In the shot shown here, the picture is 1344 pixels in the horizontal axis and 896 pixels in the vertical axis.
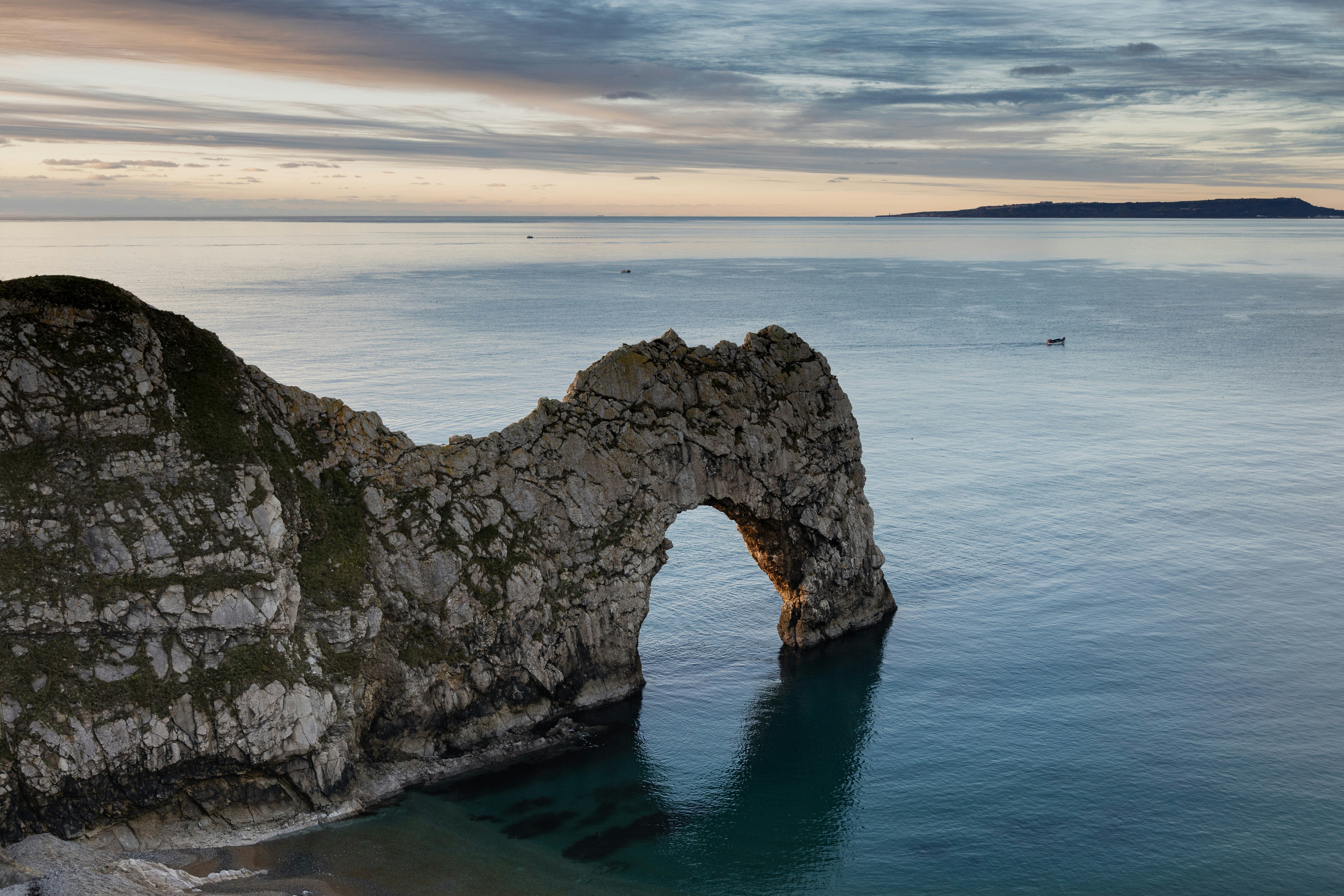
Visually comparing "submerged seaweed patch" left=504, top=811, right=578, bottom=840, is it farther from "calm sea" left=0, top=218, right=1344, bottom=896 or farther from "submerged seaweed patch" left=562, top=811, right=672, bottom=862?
"submerged seaweed patch" left=562, top=811, right=672, bottom=862

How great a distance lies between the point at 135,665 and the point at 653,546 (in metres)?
21.0

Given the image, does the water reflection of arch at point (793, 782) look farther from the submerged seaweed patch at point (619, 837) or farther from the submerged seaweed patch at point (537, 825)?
the submerged seaweed patch at point (537, 825)

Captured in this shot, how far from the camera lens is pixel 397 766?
39.0 m

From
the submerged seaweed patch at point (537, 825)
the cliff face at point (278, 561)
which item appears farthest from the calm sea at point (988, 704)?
the cliff face at point (278, 561)

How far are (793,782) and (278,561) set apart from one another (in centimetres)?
2179

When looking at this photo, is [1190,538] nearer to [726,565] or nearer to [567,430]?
[726,565]

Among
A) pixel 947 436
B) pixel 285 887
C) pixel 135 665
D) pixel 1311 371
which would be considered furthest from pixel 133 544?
pixel 1311 371

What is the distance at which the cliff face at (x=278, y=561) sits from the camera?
33.1m

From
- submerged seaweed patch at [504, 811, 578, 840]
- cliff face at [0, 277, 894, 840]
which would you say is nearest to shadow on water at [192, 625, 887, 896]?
submerged seaweed patch at [504, 811, 578, 840]

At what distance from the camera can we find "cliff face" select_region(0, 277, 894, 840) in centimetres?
3312

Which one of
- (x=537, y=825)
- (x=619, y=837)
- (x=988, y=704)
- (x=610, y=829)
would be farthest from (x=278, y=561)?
(x=988, y=704)

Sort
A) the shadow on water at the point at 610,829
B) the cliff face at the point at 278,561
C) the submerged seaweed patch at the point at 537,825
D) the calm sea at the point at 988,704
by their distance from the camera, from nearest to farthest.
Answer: the cliff face at the point at 278,561
the shadow on water at the point at 610,829
the calm sea at the point at 988,704
the submerged seaweed patch at the point at 537,825

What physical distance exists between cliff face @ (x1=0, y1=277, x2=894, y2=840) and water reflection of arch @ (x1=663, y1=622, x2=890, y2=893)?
23.7 feet

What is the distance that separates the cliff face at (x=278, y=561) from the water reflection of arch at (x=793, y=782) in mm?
7229
